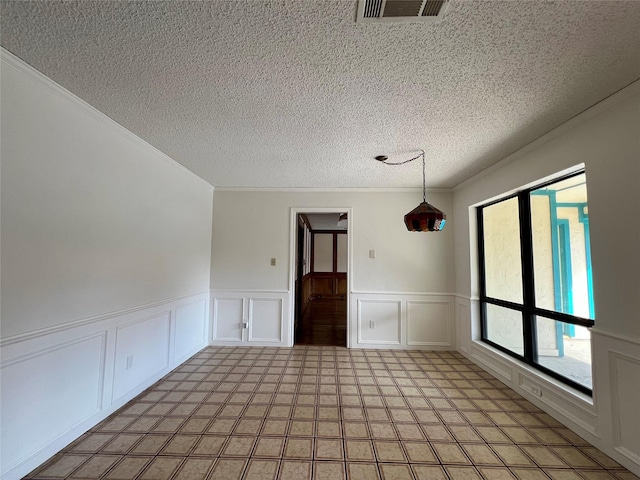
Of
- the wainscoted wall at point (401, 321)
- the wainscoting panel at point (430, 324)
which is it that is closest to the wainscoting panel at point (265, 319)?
the wainscoted wall at point (401, 321)

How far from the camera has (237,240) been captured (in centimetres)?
435

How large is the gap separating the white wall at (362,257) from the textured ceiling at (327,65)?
1.76 m

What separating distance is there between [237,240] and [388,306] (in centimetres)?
252

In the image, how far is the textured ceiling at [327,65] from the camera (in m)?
1.26

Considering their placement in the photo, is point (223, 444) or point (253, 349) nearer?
point (223, 444)

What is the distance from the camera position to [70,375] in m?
1.94

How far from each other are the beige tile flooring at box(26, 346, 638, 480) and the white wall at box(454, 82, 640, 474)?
201 millimetres

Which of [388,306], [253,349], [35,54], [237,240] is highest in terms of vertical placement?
[35,54]

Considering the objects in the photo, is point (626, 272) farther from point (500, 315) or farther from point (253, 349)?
point (253, 349)

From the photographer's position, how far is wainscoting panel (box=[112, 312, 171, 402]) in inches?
95.1

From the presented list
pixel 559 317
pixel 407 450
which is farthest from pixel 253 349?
pixel 559 317

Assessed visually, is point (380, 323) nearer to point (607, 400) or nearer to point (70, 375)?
point (607, 400)

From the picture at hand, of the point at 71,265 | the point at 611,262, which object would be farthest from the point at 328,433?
the point at 611,262

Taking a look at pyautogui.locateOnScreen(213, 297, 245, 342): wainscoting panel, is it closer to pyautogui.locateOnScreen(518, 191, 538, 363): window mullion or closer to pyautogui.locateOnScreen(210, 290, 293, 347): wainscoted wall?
pyautogui.locateOnScreen(210, 290, 293, 347): wainscoted wall
